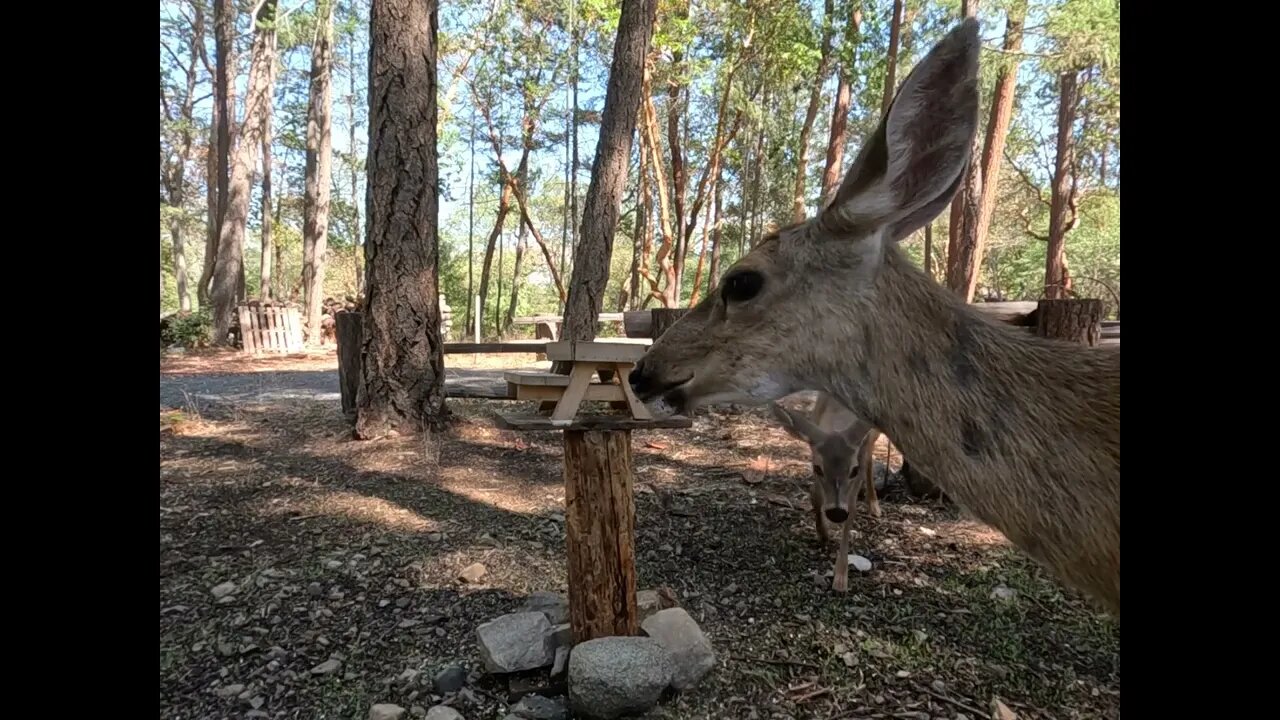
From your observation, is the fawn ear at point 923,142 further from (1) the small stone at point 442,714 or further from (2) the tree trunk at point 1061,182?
(2) the tree trunk at point 1061,182

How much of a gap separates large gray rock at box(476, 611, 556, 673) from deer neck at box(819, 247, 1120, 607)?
1.67m

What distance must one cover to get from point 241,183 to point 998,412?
1851cm

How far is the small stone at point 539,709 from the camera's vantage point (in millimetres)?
2351

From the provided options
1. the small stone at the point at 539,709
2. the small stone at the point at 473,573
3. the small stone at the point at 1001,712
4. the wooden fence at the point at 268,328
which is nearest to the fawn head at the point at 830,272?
the small stone at the point at 539,709

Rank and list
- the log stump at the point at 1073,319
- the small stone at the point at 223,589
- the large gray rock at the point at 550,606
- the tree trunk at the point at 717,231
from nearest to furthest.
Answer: the large gray rock at the point at 550,606
the small stone at the point at 223,589
the log stump at the point at 1073,319
the tree trunk at the point at 717,231

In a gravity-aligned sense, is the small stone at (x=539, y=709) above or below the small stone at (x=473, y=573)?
below

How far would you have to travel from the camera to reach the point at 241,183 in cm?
1588

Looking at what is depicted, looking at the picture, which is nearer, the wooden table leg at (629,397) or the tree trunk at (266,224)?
the wooden table leg at (629,397)

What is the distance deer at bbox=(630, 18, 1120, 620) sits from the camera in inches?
51.1

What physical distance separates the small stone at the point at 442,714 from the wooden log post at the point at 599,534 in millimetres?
509

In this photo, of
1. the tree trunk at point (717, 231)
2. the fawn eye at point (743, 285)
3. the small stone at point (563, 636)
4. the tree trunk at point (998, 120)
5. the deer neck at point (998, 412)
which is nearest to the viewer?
the deer neck at point (998, 412)

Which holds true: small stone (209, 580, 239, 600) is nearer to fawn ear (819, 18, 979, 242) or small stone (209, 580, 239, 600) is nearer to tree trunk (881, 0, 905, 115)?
fawn ear (819, 18, 979, 242)

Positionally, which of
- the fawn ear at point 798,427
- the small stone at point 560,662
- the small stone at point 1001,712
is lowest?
the small stone at point 1001,712
